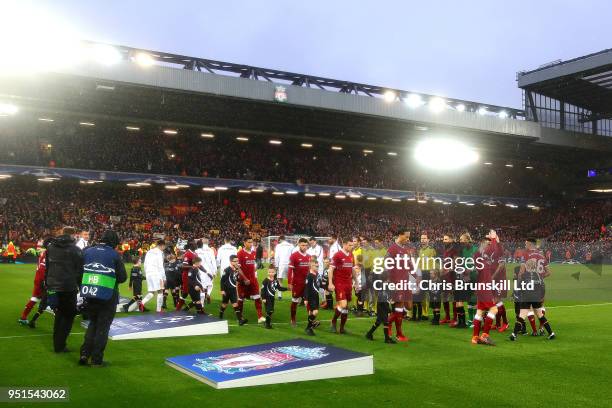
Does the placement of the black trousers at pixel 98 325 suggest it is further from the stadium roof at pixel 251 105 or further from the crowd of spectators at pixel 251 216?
the crowd of spectators at pixel 251 216

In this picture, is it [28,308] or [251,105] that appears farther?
[251,105]

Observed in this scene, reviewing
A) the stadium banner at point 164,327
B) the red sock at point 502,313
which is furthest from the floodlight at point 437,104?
the stadium banner at point 164,327

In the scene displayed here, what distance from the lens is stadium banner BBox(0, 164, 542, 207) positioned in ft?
122

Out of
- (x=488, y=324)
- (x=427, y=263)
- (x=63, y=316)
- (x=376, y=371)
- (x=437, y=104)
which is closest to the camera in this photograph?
(x=376, y=371)

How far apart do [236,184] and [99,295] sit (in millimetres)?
35126

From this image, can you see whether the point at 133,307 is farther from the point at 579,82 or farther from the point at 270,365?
the point at 579,82

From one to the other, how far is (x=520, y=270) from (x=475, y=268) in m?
0.97

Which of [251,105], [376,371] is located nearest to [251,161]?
[251,105]

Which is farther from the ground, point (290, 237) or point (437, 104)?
point (437, 104)

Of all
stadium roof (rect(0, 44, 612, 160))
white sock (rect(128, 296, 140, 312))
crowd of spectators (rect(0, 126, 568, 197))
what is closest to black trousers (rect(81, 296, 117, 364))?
white sock (rect(128, 296, 140, 312))

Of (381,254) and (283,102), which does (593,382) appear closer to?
(381,254)

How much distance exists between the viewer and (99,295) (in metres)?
8.55

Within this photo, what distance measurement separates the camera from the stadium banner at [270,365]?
25.4ft

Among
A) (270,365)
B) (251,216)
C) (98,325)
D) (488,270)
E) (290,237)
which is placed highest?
(251,216)
